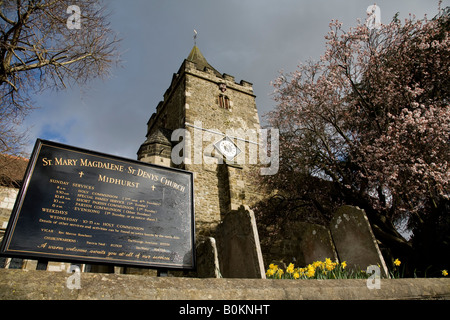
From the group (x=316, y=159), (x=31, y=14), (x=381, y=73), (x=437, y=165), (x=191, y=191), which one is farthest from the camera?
(x=316, y=159)

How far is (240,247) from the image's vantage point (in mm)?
4215

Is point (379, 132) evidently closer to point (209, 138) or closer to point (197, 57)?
point (209, 138)

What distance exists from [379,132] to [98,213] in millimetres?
9163

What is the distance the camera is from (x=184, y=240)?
3701 millimetres

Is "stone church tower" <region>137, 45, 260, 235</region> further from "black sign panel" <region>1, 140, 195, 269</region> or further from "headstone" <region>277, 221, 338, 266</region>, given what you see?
"black sign panel" <region>1, 140, 195, 269</region>

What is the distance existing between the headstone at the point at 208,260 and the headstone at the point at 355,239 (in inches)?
112

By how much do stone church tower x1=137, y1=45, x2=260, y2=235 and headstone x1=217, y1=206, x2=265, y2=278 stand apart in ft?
24.6

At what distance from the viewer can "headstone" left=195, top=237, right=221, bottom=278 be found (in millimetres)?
3711

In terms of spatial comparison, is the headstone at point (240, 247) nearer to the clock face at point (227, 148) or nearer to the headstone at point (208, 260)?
the headstone at point (208, 260)

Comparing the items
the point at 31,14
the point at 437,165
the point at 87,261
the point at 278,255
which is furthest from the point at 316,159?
the point at 31,14

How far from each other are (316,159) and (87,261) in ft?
29.7

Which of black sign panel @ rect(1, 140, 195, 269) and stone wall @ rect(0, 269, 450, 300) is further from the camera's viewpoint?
black sign panel @ rect(1, 140, 195, 269)

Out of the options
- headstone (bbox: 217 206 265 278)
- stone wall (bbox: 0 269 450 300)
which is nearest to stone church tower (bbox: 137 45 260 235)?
headstone (bbox: 217 206 265 278)
